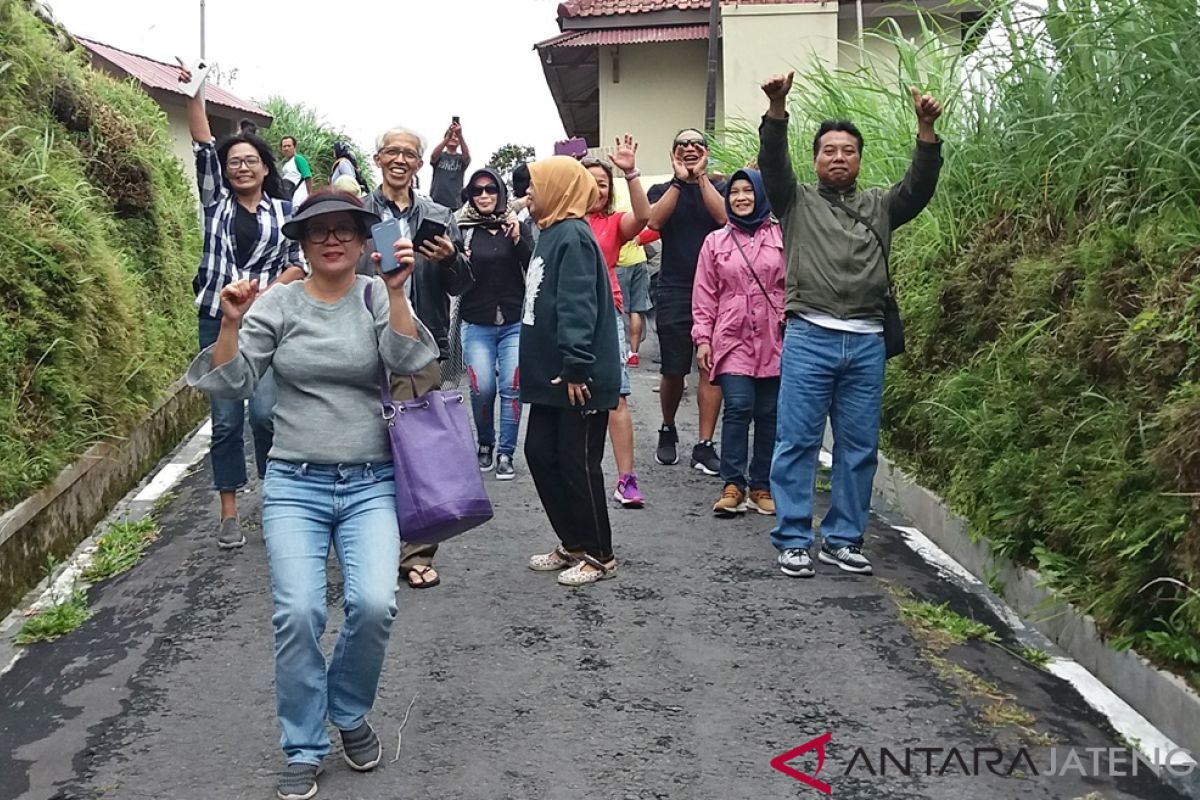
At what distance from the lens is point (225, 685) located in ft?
14.9

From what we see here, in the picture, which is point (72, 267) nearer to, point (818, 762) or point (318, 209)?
point (318, 209)

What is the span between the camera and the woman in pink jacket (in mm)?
7008

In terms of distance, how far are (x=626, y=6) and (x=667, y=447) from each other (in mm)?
15539

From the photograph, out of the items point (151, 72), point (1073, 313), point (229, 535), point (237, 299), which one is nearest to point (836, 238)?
point (1073, 313)

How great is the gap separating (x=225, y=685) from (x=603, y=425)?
2.06 m

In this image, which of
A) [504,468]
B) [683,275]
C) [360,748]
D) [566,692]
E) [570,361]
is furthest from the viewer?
[504,468]

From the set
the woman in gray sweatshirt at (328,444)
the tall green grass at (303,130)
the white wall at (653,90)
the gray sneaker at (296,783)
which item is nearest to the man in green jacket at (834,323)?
the woman in gray sweatshirt at (328,444)

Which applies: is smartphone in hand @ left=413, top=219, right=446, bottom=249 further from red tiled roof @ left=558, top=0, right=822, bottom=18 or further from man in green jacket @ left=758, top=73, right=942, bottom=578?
red tiled roof @ left=558, top=0, right=822, bottom=18

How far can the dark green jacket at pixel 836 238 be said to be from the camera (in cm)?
566

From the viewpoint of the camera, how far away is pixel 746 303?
705 centimetres

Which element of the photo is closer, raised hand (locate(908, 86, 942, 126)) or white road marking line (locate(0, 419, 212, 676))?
raised hand (locate(908, 86, 942, 126))

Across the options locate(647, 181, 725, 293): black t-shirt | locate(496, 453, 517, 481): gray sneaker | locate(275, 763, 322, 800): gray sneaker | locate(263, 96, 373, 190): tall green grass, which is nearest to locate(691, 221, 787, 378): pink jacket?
locate(647, 181, 725, 293): black t-shirt

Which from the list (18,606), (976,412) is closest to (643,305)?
(976,412)

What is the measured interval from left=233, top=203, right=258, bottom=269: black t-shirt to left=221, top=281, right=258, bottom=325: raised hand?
2.71 m
